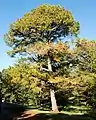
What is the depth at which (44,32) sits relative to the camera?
38438 mm

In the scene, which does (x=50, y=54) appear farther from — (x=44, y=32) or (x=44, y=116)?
(x=44, y=116)

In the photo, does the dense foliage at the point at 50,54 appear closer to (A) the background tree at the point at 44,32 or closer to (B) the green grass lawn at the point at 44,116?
(A) the background tree at the point at 44,32

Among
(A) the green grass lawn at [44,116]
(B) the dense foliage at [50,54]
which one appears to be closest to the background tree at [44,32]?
(B) the dense foliage at [50,54]

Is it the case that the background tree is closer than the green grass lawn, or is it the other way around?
the green grass lawn

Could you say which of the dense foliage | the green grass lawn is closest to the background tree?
the dense foliage

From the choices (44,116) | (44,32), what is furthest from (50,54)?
(44,116)

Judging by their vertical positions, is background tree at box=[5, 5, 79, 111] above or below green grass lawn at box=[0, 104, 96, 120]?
above

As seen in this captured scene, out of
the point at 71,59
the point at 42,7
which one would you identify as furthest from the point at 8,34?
the point at 71,59

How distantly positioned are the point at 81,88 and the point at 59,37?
7833 mm

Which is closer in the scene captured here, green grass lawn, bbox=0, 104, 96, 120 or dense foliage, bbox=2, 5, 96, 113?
green grass lawn, bbox=0, 104, 96, 120

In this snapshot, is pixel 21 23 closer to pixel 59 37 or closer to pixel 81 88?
pixel 59 37

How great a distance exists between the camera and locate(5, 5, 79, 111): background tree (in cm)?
3694

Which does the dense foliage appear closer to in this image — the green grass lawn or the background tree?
the background tree

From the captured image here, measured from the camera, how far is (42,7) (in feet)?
127
